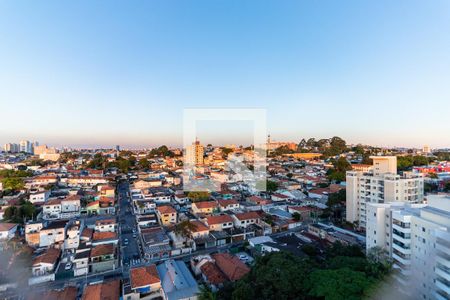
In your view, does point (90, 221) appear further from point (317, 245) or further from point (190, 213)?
point (317, 245)

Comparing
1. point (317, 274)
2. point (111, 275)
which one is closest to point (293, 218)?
point (317, 274)

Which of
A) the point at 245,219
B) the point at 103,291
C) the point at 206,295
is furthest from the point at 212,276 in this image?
the point at 245,219

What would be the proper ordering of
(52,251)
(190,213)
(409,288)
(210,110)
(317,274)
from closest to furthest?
(317,274) < (409,288) < (52,251) < (210,110) < (190,213)

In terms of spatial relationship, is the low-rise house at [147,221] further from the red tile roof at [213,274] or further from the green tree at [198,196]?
the red tile roof at [213,274]

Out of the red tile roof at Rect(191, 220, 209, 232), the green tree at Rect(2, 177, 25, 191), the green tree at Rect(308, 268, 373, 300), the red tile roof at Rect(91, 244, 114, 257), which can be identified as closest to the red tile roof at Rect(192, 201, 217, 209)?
the red tile roof at Rect(191, 220, 209, 232)

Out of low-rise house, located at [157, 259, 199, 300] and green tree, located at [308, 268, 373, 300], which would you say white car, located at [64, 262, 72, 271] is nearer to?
low-rise house, located at [157, 259, 199, 300]

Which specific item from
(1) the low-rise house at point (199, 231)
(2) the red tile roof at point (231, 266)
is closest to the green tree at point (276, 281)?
(2) the red tile roof at point (231, 266)
